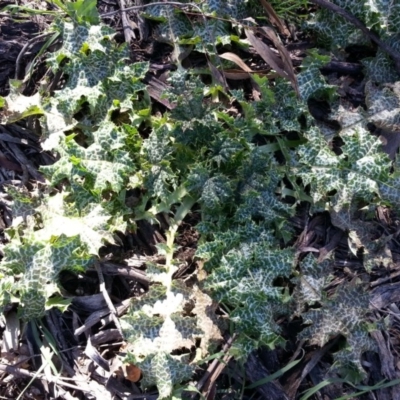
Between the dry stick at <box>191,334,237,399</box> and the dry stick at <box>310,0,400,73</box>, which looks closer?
the dry stick at <box>191,334,237,399</box>

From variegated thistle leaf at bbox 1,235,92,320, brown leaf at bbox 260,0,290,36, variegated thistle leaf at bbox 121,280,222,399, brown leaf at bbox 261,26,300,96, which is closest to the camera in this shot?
variegated thistle leaf at bbox 121,280,222,399

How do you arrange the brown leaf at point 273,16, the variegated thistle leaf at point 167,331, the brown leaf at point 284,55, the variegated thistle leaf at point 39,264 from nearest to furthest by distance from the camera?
the variegated thistle leaf at point 167,331 < the variegated thistle leaf at point 39,264 < the brown leaf at point 284,55 < the brown leaf at point 273,16

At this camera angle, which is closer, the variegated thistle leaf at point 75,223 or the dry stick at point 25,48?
the variegated thistle leaf at point 75,223

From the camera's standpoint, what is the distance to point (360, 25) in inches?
100

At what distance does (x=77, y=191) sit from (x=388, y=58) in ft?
4.78

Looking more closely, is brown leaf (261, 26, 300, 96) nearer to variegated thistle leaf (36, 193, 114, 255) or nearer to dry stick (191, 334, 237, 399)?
variegated thistle leaf (36, 193, 114, 255)

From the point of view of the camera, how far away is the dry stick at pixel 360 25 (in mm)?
2533

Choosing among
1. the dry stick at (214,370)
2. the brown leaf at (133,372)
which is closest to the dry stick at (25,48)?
the brown leaf at (133,372)

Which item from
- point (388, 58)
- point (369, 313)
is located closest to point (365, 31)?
point (388, 58)

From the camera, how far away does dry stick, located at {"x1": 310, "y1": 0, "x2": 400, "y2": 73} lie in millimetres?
2533

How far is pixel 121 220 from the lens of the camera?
7.51 ft

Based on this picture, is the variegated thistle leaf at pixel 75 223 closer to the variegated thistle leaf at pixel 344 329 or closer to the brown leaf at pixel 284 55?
the variegated thistle leaf at pixel 344 329

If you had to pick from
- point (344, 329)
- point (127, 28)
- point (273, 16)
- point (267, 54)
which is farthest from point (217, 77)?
point (344, 329)

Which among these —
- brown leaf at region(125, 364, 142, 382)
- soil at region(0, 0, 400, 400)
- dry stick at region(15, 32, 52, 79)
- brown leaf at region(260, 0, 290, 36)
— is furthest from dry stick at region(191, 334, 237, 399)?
dry stick at region(15, 32, 52, 79)
